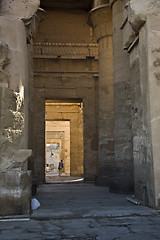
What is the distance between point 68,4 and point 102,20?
323cm

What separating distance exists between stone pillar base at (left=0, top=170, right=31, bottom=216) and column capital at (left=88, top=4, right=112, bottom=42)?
7550mm

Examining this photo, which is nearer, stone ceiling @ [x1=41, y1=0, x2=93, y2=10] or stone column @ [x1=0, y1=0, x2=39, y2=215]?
stone column @ [x1=0, y1=0, x2=39, y2=215]

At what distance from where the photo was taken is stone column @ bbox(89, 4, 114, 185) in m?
10.6

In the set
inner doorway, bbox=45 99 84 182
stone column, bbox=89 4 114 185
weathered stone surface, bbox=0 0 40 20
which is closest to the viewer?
weathered stone surface, bbox=0 0 40 20

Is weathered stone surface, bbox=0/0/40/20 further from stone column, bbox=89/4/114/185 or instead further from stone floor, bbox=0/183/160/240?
stone column, bbox=89/4/114/185

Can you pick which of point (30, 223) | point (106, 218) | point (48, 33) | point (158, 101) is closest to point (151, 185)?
point (106, 218)

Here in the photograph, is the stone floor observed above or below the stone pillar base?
below

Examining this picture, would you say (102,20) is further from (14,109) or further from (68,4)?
(14,109)

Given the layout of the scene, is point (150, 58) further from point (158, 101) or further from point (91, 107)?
point (91, 107)

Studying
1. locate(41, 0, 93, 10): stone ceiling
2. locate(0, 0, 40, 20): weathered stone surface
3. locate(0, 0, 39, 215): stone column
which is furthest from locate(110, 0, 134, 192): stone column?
locate(41, 0, 93, 10): stone ceiling

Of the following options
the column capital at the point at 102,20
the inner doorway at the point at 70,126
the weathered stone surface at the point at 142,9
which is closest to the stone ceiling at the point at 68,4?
→ the column capital at the point at 102,20

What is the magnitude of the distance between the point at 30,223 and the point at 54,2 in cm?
1102

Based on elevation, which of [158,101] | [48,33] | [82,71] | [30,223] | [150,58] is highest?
[48,33]

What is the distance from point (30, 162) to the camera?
25.8ft
